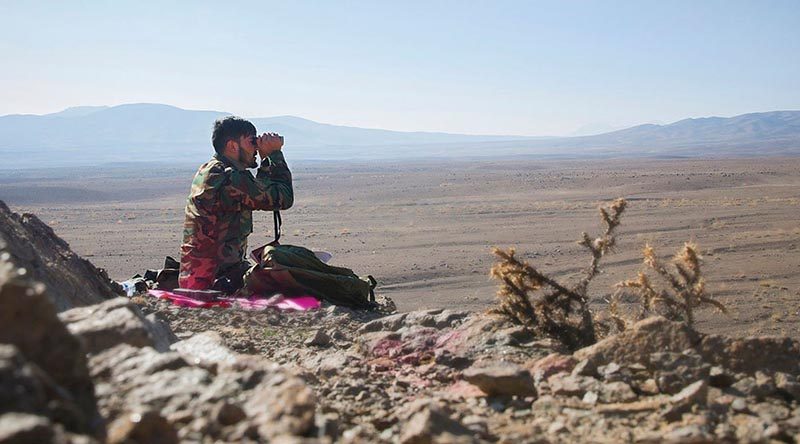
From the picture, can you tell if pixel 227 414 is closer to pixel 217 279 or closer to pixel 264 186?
pixel 264 186

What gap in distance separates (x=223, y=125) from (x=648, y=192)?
28154 mm

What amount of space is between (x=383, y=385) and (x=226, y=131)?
11.1 ft

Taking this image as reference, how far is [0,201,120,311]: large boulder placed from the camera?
3.80m

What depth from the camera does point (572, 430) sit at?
2.33 meters

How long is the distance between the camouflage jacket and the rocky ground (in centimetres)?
190

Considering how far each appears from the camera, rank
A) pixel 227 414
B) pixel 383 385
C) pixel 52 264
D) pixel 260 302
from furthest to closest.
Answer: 1. pixel 260 302
2. pixel 52 264
3. pixel 383 385
4. pixel 227 414

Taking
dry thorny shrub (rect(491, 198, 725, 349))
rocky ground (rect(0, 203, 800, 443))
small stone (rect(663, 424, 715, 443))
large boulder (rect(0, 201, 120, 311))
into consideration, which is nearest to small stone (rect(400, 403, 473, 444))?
rocky ground (rect(0, 203, 800, 443))

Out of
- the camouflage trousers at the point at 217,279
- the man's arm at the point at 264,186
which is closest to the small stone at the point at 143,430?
the man's arm at the point at 264,186

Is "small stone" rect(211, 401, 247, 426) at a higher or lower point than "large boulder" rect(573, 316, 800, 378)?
higher

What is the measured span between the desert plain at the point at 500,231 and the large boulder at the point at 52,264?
3563 mm

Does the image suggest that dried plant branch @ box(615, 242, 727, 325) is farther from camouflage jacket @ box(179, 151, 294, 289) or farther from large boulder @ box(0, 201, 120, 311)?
camouflage jacket @ box(179, 151, 294, 289)

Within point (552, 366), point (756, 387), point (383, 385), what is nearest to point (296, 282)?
point (383, 385)

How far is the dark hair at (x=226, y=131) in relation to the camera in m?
5.96

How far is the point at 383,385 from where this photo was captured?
10.3 ft
